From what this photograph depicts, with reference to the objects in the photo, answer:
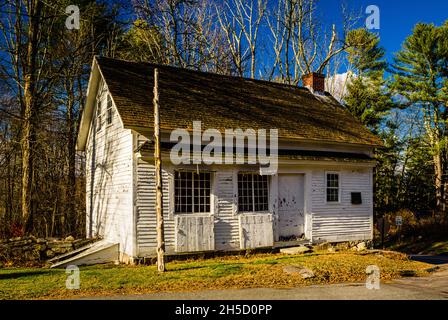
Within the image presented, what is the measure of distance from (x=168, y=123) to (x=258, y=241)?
5.05 meters

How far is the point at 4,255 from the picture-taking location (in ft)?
42.7

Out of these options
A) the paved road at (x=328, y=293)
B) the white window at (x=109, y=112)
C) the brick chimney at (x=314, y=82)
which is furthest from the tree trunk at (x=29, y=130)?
the brick chimney at (x=314, y=82)

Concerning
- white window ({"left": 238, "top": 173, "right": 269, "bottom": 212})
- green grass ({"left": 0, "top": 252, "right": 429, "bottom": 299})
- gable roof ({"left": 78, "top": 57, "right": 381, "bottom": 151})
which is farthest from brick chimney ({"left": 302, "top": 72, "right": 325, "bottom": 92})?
green grass ({"left": 0, "top": 252, "right": 429, "bottom": 299})

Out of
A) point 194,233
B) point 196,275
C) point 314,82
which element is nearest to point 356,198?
point 314,82

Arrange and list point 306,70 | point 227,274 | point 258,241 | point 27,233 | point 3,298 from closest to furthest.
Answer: point 3,298 < point 227,274 < point 258,241 < point 27,233 < point 306,70

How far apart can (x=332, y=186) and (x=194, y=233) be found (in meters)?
6.38

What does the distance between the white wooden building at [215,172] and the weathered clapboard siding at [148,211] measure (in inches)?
1.2

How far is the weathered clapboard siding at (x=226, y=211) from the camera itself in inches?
530

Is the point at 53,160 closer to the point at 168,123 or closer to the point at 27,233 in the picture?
the point at 27,233

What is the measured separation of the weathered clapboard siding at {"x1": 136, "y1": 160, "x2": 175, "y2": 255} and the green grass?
0.76 m

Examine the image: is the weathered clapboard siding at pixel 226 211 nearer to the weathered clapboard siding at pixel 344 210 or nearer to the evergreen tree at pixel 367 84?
the weathered clapboard siding at pixel 344 210

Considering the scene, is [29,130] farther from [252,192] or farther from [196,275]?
[196,275]

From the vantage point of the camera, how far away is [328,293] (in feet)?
28.4

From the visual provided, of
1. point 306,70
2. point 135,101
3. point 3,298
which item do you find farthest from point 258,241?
point 306,70
